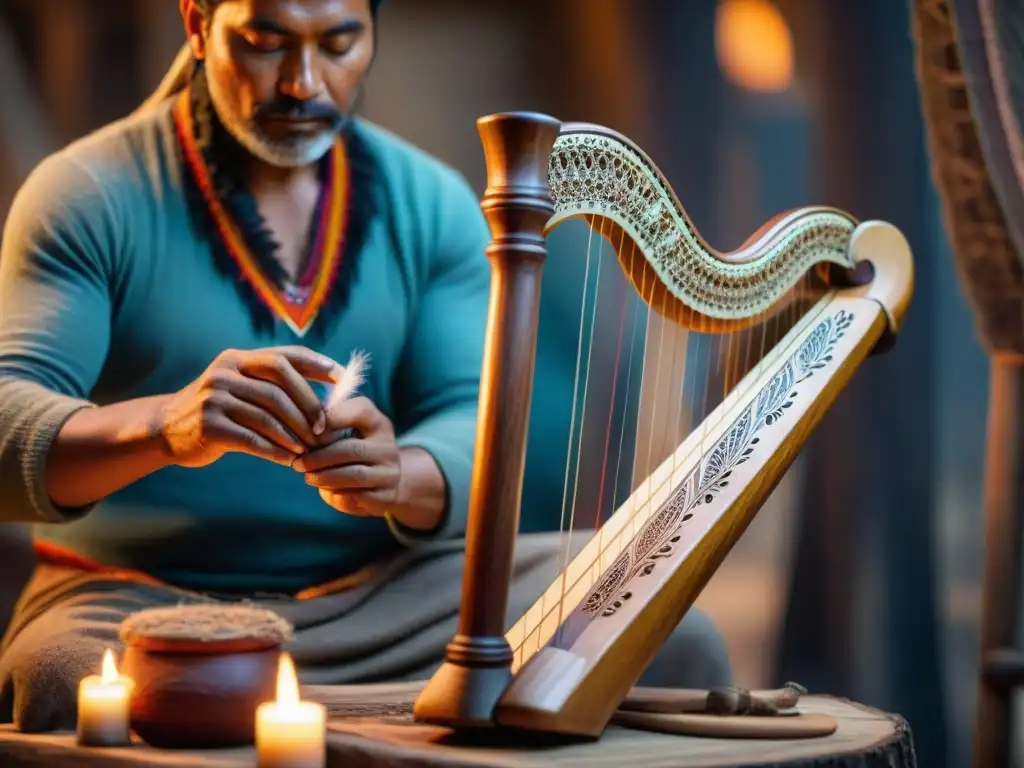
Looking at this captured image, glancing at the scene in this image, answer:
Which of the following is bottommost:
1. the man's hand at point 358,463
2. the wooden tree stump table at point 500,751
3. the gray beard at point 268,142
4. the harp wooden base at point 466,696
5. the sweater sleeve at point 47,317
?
the wooden tree stump table at point 500,751

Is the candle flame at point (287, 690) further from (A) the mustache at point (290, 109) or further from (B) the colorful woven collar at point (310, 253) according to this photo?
(A) the mustache at point (290, 109)

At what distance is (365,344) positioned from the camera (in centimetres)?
252

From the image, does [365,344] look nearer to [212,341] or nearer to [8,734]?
[212,341]

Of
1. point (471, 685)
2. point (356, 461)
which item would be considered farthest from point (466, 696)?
point (356, 461)

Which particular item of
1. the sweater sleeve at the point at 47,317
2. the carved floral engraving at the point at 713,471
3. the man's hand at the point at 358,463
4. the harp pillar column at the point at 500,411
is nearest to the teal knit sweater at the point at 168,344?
the sweater sleeve at the point at 47,317

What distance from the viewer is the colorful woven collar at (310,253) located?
2.43 meters

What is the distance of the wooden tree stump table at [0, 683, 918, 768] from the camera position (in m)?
1.49

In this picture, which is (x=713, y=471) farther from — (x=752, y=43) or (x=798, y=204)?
(x=752, y=43)

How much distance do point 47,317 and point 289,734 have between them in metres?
1.05

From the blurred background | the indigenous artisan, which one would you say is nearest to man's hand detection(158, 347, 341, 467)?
the indigenous artisan

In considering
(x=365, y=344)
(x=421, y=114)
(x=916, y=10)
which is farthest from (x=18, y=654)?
(x=916, y=10)

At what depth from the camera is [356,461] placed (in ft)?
6.56

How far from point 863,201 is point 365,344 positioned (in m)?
1.16

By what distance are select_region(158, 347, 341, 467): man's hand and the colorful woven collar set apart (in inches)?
21.0
